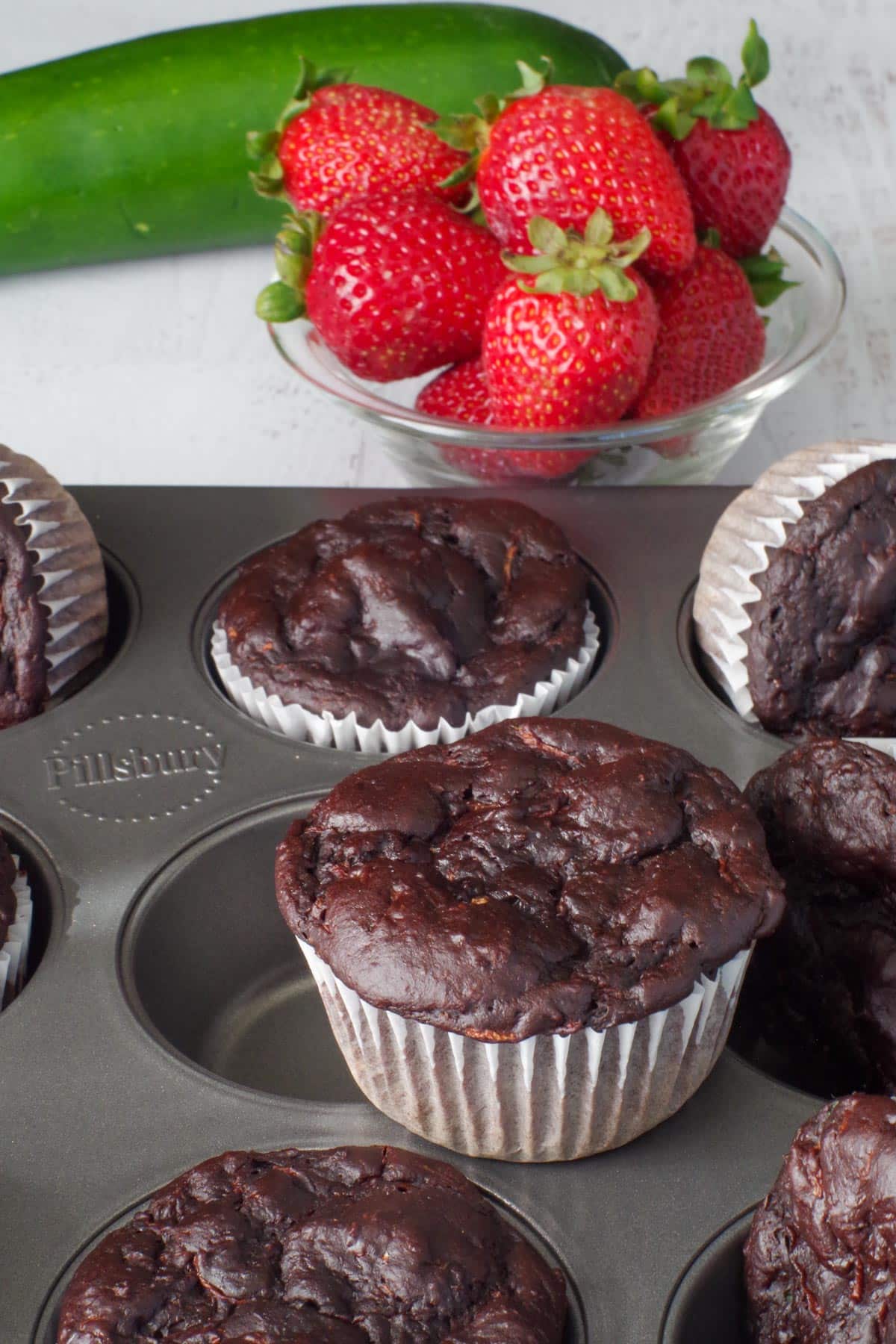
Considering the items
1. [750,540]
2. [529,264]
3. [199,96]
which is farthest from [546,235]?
[199,96]

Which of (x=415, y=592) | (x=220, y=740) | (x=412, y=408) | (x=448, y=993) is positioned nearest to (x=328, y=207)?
(x=412, y=408)

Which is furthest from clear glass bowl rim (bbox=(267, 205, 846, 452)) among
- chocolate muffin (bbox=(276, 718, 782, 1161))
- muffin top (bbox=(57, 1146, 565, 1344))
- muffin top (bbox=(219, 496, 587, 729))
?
muffin top (bbox=(57, 1146, 565, 1344))

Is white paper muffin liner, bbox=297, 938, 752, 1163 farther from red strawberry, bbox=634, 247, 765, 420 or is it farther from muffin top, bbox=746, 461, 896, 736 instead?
red strawberry, bbox=634, 247, 765, 420

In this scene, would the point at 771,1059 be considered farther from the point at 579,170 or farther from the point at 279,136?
the point at 279,136

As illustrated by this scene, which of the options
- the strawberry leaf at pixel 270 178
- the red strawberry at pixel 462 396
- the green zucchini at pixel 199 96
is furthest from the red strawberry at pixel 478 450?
the green zucchini at pixel 199 96

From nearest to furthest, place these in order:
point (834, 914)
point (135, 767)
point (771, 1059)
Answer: point (834, 914) → point (771, 1059) → point (135, 767)

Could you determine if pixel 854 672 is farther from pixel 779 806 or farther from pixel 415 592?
pixel 415 592

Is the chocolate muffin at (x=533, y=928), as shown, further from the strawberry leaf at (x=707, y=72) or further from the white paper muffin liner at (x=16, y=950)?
the strawberry leaf at (x=707, y=72)
